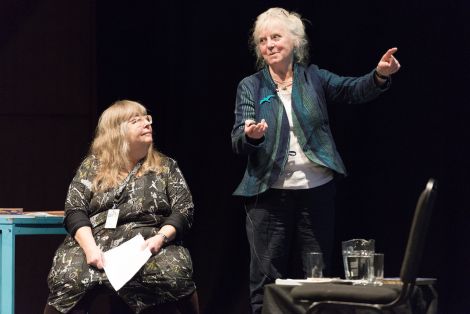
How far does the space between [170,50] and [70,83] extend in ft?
2.24

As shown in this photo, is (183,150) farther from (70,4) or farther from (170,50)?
(70,4)

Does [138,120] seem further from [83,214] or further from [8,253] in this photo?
[8,253]

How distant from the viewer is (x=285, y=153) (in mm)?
3215

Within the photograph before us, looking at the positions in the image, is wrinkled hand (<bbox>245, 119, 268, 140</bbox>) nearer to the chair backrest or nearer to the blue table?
the chair backrest

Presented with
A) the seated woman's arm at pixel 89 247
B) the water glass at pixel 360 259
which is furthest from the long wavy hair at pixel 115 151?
the water glass at pixel 360 259

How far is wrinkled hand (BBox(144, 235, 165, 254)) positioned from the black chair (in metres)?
1.23

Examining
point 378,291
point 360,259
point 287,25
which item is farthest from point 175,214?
point 378,291

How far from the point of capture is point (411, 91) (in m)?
4.04

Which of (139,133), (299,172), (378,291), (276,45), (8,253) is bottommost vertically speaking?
(8,253)

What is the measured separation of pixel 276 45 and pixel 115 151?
97 cm

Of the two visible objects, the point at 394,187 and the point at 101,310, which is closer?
the point at 394,187

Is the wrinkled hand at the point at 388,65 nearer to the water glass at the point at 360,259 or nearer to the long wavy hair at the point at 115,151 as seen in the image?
the water glass at the point at 360,259

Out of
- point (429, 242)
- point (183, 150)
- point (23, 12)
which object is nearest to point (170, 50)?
point (183, 150)

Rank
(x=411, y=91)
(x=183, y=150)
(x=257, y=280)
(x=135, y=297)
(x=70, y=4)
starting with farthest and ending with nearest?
(x=70, y=4) < (x=183, y=150) < (x=411, y=91) < (x=135, y=297) < (x=257, y=280)
